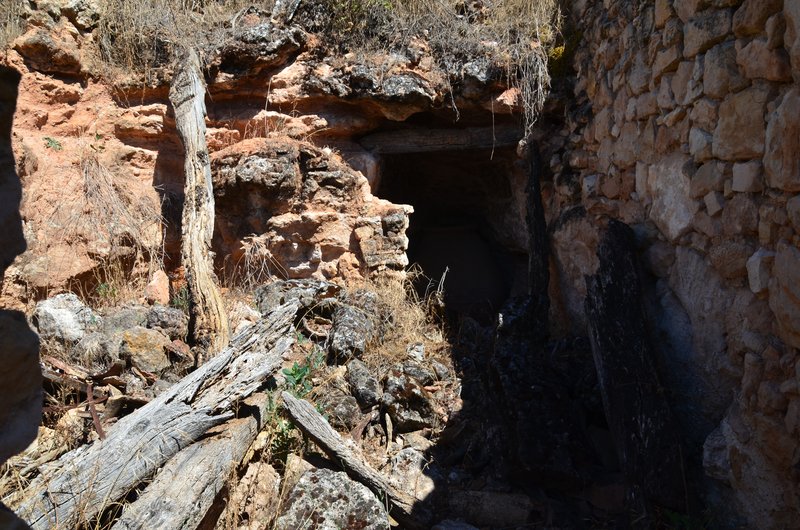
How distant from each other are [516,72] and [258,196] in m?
2.45

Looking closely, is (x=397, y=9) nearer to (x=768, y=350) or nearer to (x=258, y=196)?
(x=258, y=196)

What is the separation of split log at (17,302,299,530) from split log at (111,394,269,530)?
0.27 feet

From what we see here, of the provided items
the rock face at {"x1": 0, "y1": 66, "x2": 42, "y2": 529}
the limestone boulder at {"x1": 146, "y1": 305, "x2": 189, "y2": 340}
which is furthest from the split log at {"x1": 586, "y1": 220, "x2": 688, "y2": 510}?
the limestone boulder at {"x1": 146, "y1": 305, "x2": 189, "y2": 340}

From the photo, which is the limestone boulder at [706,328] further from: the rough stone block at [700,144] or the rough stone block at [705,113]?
the rough stone block at [705,113]

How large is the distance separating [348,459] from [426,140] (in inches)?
133

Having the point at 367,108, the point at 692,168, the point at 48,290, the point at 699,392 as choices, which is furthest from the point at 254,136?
the point at 699,392

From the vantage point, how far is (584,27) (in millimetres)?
5270

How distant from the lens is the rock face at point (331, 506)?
11.3 feet

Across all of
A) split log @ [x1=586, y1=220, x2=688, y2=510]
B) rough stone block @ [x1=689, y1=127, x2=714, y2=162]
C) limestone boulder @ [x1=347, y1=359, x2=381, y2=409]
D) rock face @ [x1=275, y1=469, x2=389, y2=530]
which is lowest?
rock face @ [x1=275, y1=469, x2=389, y2=530]

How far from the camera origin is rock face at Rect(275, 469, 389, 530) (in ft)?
11.3

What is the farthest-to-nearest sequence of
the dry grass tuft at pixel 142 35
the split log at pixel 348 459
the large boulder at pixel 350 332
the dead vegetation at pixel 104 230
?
the dry grass tuft at pixel 142 35, the dead vegetation at pixel 104 230, the large boulder at pixel 350 332, the split log at pixel 348 459

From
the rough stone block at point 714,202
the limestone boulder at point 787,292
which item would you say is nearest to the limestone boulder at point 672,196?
the rough stone block at point 714,202

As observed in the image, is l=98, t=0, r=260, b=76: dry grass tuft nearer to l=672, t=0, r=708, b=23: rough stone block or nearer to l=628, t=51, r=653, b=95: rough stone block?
l=628, t=51, r=653, b=95: rough stone block

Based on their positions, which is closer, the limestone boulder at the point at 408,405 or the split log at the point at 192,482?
the split log at the point at 192,482
